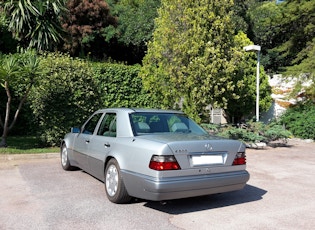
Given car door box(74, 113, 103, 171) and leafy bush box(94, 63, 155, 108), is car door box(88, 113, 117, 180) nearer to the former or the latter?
car door box(74, 113, 103, 171)

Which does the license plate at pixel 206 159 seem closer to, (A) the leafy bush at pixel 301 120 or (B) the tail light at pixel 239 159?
(B) the tail light at pixel 239 159

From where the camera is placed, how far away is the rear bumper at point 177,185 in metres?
4.19

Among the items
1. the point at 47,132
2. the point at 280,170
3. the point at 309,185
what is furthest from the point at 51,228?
the point at 47,132

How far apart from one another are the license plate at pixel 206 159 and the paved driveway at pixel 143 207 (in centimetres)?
70

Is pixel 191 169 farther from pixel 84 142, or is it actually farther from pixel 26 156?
pixel 26 156

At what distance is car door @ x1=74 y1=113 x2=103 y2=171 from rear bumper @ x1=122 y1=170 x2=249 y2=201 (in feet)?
5.54

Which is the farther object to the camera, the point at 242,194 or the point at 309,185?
the point at 309,185

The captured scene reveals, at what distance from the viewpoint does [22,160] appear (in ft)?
28.5

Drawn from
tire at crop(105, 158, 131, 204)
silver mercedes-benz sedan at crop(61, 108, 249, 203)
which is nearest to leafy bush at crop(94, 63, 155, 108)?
silver mercedes-benz sedan at crop(61, 108, 249, 203)

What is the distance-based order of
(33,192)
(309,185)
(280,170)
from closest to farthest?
(33,192), (309,185), (280,170)

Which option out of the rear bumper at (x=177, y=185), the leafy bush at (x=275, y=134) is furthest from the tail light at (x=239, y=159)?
the leafy bush at (x=275, y=134)

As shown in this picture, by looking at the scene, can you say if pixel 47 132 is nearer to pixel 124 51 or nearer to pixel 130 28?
pixel 130 28

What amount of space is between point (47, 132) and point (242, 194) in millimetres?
6869

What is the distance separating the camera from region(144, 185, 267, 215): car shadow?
471 centimetres
